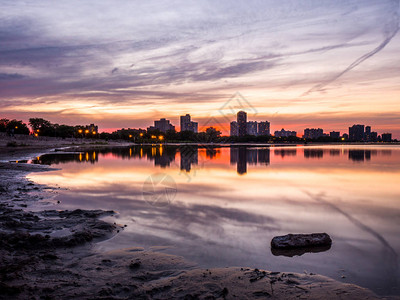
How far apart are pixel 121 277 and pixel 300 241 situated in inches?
212

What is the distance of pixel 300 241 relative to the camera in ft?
28.9

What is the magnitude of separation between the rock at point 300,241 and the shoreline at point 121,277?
5.39 feet

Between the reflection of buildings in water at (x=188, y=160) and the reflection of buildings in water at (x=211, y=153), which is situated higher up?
the reflection of buildings in water at (x=211, y=153)

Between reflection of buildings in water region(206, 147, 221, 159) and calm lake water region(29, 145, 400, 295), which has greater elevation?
reflection of buildings in water region(206, 147, 221, 159)

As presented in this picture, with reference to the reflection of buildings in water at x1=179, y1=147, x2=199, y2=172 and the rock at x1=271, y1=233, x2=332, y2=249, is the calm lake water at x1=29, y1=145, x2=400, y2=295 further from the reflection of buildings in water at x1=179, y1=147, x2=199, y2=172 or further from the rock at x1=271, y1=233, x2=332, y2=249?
the reflection of buildings in water at x1=179, y1=147, x2=199, y2=172

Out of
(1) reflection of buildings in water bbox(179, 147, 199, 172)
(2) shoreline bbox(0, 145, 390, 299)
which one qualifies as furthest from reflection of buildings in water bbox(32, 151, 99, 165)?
(2) shoreline bbox(0, 145, 390, 299)

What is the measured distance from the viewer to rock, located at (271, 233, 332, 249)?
8.71 metres

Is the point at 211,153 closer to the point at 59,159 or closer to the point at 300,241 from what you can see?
the point at 59,159

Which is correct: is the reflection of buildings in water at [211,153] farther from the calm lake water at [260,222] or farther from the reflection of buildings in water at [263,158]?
the calm lake water at [260,222]

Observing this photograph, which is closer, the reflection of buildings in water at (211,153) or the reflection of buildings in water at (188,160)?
the reflection of buildings in water at (188,160)

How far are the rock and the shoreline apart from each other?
64.7 inches

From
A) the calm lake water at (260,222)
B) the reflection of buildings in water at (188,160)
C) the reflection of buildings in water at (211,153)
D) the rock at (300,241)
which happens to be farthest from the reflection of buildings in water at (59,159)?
the rock at (300,241)

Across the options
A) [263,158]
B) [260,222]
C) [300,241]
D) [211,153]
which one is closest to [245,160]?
[263,158]

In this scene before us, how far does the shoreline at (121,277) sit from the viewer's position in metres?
6.12
